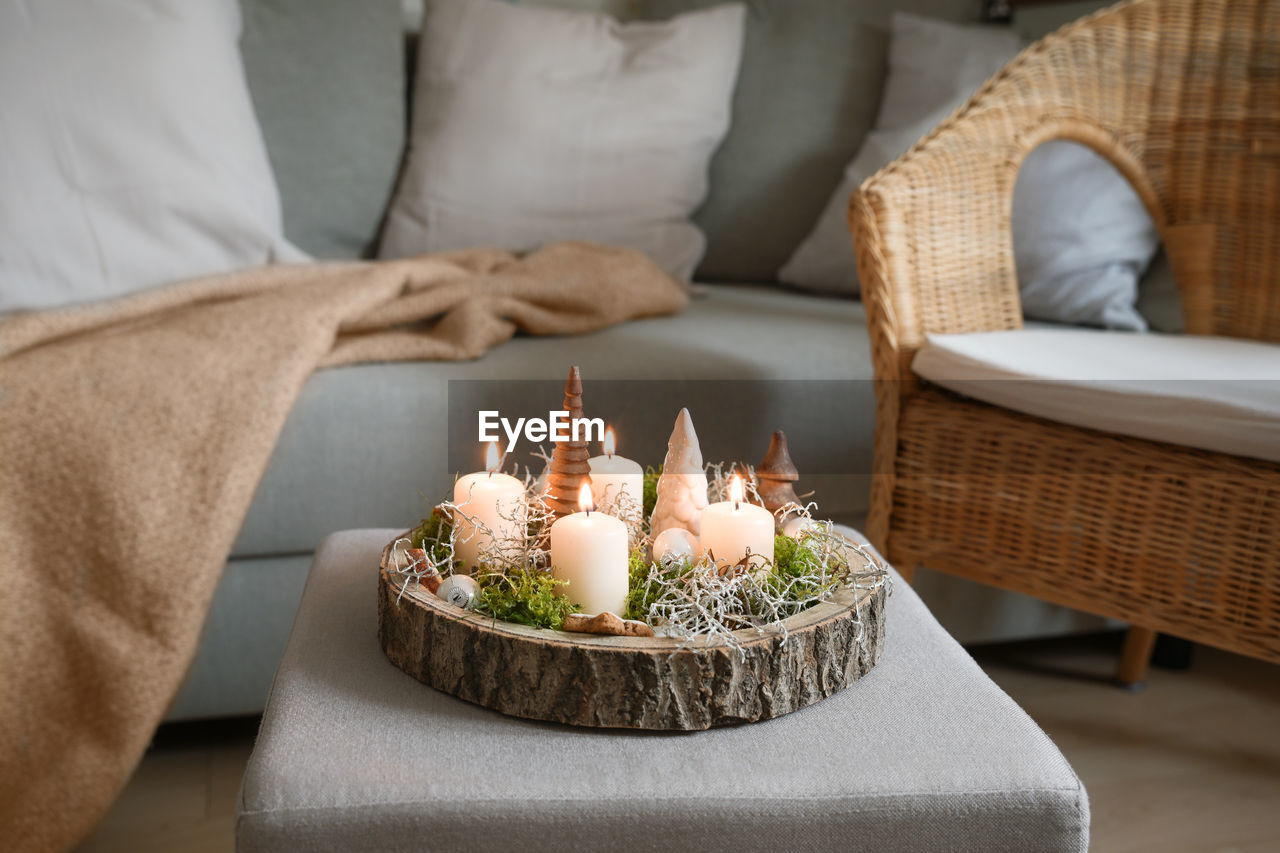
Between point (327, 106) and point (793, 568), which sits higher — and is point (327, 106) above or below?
above

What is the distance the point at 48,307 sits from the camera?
125 centimetres

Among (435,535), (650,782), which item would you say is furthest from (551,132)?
(650,782)

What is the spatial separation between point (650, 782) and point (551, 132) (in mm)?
1320

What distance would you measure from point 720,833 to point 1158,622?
2.15 feet

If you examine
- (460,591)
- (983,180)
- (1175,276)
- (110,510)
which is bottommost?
(110,510)

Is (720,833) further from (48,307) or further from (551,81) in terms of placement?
(551,81)

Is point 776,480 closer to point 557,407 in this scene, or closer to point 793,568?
point 793,568

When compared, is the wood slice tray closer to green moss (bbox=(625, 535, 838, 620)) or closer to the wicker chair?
green moss (bbox=(625, 535, 838, 620))

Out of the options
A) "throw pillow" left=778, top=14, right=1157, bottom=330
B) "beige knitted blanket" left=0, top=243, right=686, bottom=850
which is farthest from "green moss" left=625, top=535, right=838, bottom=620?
"throw pillow" left=778, top=14, right=1157, bottom=330

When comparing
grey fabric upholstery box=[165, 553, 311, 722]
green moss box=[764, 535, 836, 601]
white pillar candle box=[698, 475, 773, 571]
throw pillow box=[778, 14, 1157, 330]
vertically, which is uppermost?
throw pillow box=[778, 14, 1157, 330]

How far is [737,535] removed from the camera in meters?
0.67

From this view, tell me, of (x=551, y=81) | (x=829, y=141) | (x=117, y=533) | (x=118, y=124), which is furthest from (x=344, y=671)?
(x=829, y=141)

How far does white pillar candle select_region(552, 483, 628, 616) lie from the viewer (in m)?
0.64

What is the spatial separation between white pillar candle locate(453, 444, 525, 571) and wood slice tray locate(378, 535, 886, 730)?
0.07 m
